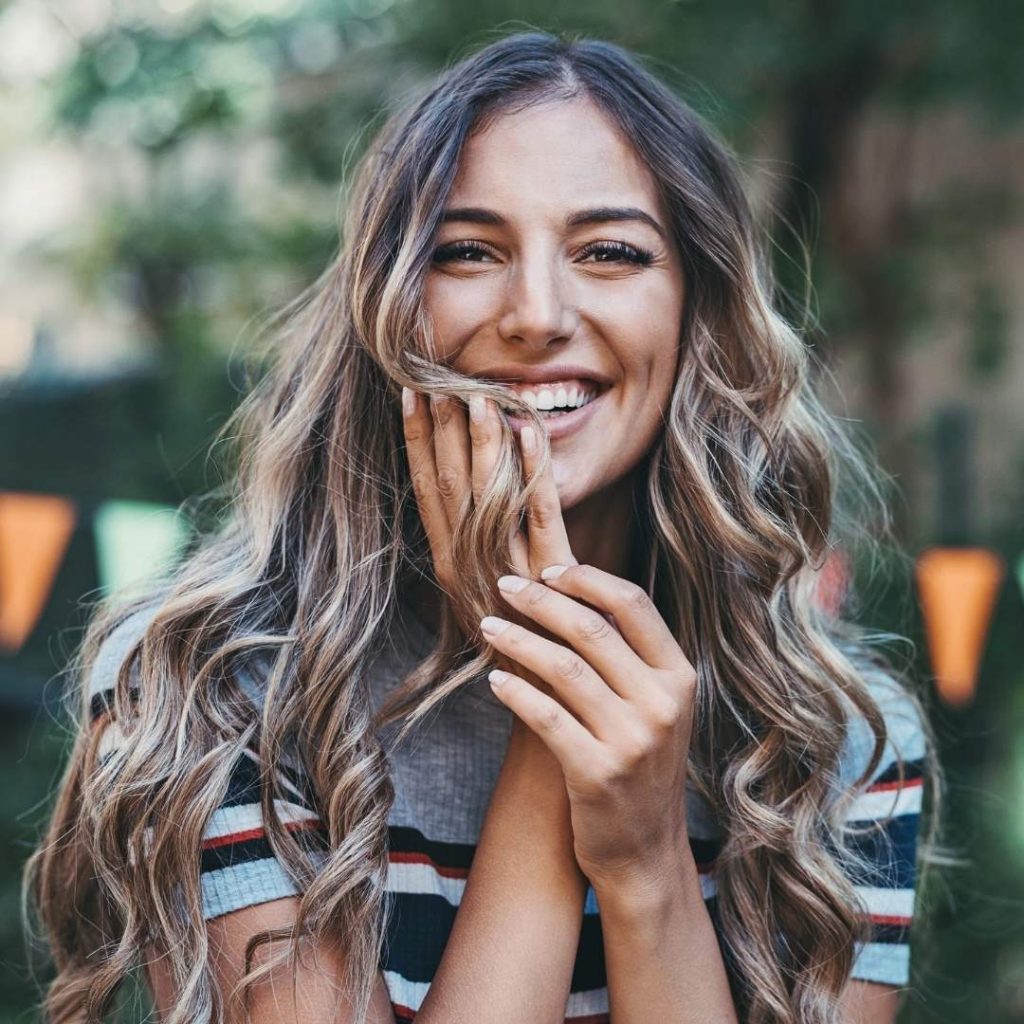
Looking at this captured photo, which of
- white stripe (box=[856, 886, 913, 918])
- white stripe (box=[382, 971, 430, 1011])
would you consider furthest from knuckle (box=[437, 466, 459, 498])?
white stripe (box=[856, 886, 913, 918])

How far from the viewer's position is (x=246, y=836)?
1646 millimetres

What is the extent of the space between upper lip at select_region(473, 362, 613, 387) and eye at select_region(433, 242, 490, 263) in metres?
0.18

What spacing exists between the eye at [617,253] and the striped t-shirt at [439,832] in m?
0.64

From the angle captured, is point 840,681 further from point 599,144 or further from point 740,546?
point 599,144

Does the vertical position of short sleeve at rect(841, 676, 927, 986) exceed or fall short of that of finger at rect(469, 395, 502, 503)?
it falls short

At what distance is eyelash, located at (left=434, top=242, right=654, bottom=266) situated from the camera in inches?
72.1

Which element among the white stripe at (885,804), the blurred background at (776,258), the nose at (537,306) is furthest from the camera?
the blurred background at (776,258)

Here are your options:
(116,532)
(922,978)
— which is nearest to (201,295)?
(116,532)

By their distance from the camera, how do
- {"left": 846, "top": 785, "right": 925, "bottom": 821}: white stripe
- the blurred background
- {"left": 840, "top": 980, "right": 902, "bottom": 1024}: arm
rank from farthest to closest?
the blurred background
{"left": 846, "top": 785, "right": 925, "bottom": 821}: white stripe
{"left": 840, "top": 980, "right": 902, "bottom": 1024}: arm

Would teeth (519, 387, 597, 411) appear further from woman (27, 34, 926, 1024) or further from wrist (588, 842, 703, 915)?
wrist (588, 842, 703, 915)

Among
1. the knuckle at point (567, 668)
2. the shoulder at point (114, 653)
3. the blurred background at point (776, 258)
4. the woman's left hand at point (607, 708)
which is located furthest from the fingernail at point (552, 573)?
the blurred background at point (776, 258)

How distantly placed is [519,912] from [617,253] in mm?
985

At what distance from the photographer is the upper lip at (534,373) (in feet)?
5.88

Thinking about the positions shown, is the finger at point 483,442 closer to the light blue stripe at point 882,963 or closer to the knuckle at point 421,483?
the knuckle at point 421,483
